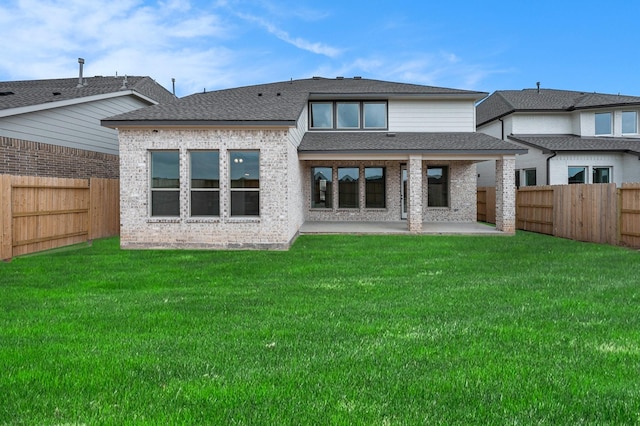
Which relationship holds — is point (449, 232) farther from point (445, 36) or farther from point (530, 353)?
point (445, 36)

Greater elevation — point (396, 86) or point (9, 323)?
point (396, 86)

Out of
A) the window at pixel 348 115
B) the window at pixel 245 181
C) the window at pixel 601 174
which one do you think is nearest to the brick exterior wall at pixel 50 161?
the window at pixel 245 181

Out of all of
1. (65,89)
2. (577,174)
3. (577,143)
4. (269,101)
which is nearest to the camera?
(269,101)

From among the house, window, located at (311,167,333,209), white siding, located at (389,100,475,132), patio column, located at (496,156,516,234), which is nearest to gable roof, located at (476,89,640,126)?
white siding, located at (389,100,475,132)

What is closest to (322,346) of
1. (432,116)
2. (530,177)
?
(432,116)

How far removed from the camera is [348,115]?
2102 centimetres

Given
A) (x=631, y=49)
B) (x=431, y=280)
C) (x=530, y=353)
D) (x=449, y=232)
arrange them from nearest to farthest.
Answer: (x=530, y=353), (x=431, y=280), (x=449, y=232), (x=631, y=49)

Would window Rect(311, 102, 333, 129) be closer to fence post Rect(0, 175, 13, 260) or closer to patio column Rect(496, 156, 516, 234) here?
patio column Rect(496, 156, 516, 234)

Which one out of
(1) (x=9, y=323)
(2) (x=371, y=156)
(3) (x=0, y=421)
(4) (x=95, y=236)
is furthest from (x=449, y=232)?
(3) (x=0, y=421)

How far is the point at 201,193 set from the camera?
1365 cm

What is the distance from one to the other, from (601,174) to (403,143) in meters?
11.4

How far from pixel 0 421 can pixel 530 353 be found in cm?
453

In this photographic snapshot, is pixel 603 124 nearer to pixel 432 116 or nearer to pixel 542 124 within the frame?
pixel 542 124

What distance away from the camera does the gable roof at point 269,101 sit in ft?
43.5
